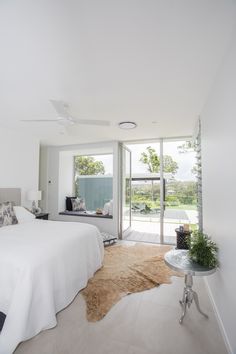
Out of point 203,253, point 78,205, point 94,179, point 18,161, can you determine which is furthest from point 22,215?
point 203,253

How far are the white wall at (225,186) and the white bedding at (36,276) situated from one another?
162 cm

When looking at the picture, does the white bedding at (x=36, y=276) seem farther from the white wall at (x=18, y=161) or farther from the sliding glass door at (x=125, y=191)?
the sliding glass door at (x=125, y=191)

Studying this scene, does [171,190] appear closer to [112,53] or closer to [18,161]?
[112,53]

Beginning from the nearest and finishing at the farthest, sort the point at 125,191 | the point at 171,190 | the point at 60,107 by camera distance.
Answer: the point at 60,107 < the point at 171,190 < the point at 125,191

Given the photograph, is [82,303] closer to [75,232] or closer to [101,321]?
[101,321]

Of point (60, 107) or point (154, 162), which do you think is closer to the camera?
point (60, 107)

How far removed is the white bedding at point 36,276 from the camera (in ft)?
5.28

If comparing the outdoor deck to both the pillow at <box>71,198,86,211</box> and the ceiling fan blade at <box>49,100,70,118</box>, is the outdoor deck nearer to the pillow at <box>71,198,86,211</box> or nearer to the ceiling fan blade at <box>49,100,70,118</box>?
the pillow at <box>71,198,86,211</box>

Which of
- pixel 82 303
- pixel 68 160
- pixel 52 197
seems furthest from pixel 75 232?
pixel 68 160

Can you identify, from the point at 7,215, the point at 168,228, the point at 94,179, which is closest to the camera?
the point at 7,215

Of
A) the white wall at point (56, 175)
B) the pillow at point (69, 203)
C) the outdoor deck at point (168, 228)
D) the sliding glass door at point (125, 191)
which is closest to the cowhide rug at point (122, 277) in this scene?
the outdoor deck at point (168, 228)

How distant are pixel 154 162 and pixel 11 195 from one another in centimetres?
366

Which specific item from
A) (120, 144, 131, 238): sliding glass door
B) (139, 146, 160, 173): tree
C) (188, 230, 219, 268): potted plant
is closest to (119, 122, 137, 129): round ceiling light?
(120, 144, 131, 238): sliding glass door

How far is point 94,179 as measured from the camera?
6.14 metres
